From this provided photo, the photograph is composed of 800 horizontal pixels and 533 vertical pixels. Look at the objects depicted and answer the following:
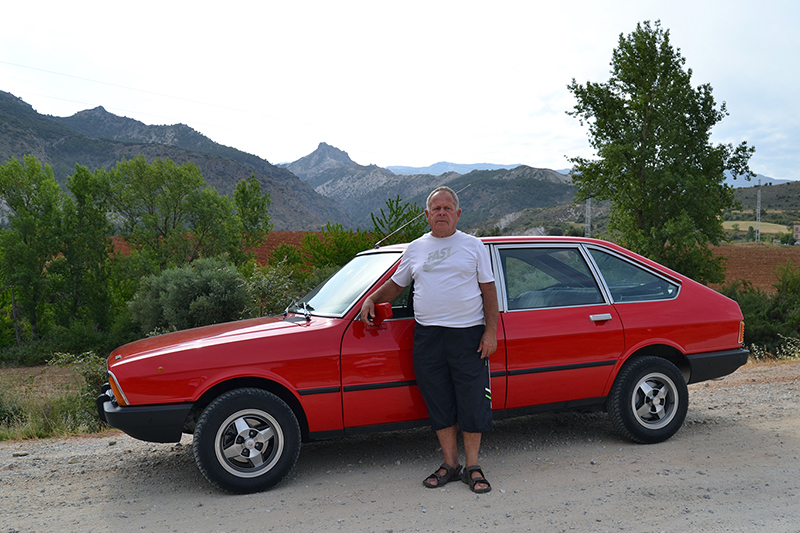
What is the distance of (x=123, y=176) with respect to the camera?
2306 cm

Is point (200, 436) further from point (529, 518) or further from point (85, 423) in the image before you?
point (85, 423)

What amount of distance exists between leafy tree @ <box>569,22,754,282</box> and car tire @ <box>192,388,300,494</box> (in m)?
22.0

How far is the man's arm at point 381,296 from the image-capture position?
4109 millimetres

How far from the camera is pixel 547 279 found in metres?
4.87

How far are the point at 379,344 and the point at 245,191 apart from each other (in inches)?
1140

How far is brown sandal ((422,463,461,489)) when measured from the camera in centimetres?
408

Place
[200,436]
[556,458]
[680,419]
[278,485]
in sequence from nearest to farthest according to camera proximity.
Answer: [200,436] < [278,485] < [556,458] < [680,419]

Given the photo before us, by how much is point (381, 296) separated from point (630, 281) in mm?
2329

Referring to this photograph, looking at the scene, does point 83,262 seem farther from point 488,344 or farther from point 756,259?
point 756,259

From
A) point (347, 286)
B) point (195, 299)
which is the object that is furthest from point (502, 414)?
point (195, 299)

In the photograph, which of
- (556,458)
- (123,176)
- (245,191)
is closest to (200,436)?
(556,458)

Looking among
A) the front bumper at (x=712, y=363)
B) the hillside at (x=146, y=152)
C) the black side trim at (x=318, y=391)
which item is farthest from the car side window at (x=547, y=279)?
the hillside at (x=146, y=152)

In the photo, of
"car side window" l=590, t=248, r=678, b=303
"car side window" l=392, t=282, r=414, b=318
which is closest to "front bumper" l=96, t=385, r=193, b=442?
"car side window" l=392, t=282, r=414, b=318

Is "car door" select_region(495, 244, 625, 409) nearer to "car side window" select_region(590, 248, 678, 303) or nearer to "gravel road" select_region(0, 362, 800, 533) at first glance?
"car side window" select_region(590, 248, 678, 303)
